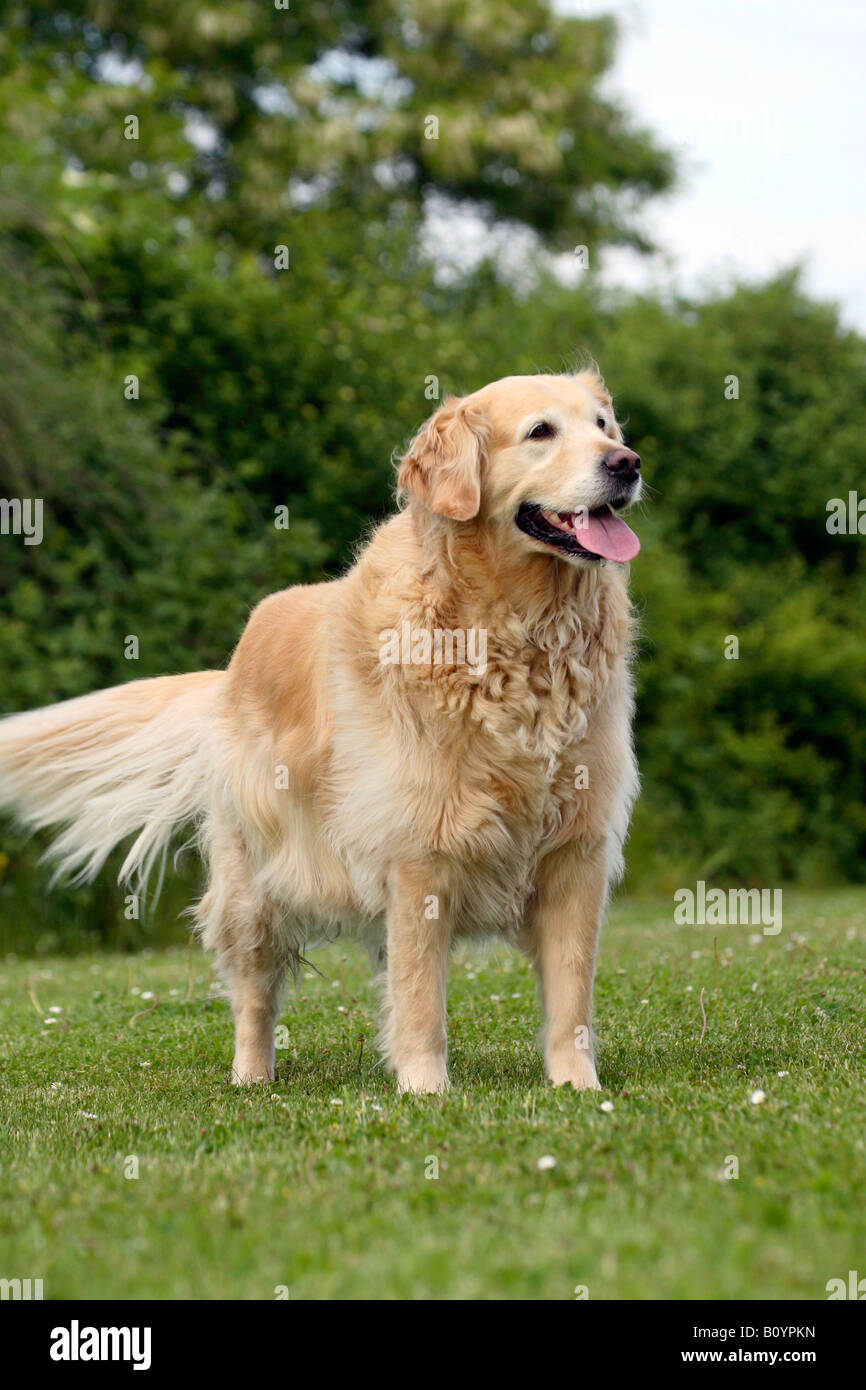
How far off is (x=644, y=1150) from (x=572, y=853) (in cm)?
129

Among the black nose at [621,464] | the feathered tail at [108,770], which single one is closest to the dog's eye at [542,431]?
the black nose at [621,464]

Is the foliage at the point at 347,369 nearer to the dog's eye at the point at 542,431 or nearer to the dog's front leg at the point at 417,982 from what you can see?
the dog's eye at the point at 542,431

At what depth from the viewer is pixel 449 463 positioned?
14.9 ft

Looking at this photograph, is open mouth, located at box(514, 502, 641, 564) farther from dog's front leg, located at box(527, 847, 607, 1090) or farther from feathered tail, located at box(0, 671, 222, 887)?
feathered tail, located at box(0, 671, 222, 887)

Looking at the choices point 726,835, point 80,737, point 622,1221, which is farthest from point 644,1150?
point 726,835

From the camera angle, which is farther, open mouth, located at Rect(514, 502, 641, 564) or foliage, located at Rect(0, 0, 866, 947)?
foliage, located at Rect(0, 0, 866, 947)

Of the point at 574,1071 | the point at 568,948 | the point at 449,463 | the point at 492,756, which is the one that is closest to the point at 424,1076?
the point at 574,1071

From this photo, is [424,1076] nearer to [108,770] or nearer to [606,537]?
[606,537]

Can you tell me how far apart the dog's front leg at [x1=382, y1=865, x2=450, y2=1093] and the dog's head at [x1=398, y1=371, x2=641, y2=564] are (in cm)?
112

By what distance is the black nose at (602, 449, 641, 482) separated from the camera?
14.4ft

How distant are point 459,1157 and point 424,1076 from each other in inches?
39.9

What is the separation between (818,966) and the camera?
681cm

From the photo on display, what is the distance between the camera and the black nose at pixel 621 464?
4.40 metres

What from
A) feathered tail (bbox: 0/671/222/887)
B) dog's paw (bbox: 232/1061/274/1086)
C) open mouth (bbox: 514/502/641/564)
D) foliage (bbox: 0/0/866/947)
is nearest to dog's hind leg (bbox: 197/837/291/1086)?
dog's paw (bbox: 232/1061/274/1086)
